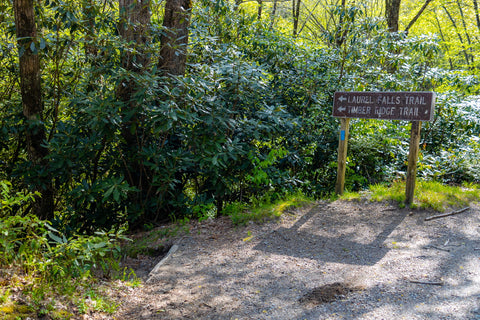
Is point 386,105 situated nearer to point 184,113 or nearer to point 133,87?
point 184,113

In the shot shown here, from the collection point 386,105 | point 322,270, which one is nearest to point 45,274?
point 322,270

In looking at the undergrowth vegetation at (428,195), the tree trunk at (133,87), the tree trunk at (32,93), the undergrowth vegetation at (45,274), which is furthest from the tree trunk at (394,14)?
the undergrowth vegetation at (45,274)

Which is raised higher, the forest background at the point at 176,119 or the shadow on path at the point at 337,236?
the forest background at the point at 176,119

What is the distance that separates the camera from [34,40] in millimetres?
5539

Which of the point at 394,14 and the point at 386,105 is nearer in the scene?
the point at 386,105

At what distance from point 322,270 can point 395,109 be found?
9.14ft

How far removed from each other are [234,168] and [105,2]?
338 cm

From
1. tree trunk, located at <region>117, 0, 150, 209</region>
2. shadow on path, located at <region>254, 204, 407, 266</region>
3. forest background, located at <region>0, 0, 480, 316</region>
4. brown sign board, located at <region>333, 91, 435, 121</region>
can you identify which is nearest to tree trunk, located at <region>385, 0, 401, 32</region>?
forest background, located at <region>0, 0, 480, 316</region>

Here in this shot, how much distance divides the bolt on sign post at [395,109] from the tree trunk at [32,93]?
180 inches

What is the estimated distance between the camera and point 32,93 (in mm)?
6305

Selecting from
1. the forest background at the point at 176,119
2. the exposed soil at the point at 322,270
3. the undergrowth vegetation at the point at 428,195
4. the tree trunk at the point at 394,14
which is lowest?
the exposed soil at the point at 322,270

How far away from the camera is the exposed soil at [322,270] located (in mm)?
3801

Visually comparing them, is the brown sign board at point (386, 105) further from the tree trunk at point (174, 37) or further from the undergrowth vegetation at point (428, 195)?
the tree trunk at point (174, 37)

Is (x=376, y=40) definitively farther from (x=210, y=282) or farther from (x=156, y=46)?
(x=210, y=282)
